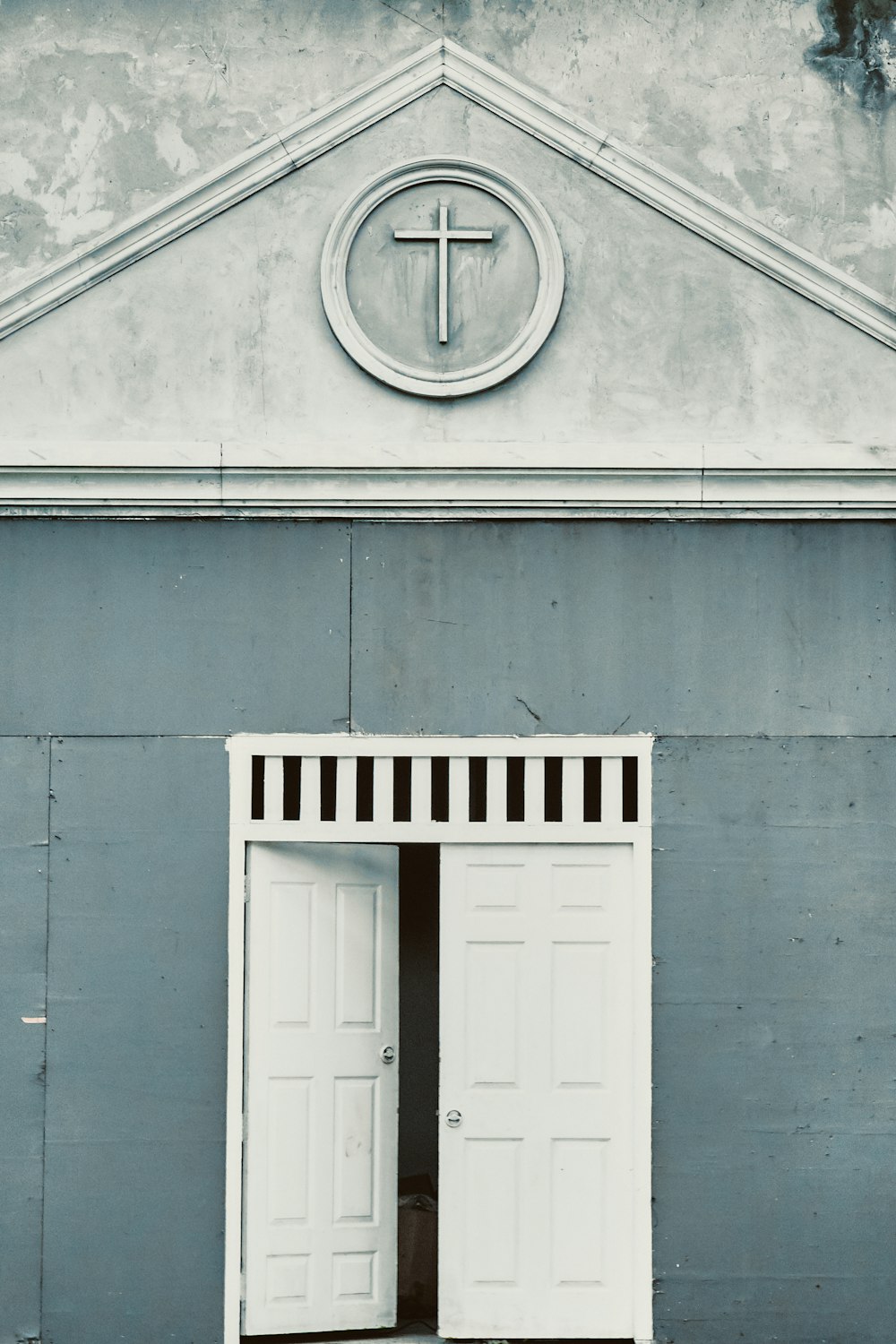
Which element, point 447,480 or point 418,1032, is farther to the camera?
point 418,1032

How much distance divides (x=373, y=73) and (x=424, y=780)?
3558mm

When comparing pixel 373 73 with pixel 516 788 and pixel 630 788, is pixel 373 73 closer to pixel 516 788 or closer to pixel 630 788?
pixel 516 788

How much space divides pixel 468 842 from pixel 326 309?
9.00 ft

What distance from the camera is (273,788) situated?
7.04 m

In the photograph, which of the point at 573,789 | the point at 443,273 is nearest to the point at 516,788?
the point at 573,789

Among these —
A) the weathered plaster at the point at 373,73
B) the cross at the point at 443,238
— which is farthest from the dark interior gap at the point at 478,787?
the weathered plaster at the point at 373,73

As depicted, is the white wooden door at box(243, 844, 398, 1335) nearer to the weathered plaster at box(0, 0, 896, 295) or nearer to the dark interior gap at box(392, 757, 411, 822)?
the dark interior gap at box(392, 757, 411, 822)

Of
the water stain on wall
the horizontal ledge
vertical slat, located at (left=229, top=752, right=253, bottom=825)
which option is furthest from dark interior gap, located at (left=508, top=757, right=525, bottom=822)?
the water stain on wall

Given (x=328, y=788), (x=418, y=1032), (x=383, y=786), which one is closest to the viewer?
(x=383, y=786)

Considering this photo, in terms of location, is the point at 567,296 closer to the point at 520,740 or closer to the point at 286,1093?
the point at 520,740

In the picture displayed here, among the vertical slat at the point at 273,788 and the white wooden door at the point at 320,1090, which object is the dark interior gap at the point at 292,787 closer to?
the vertical slat at the point at 273,788

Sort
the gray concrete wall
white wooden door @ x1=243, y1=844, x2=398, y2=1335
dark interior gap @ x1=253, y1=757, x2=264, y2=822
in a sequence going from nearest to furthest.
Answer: the gray concrete wall, white wooden door @ x1=243, y1=844, x2=398, y2=1335, dark interior gap @ x1=253, y1=757, x2=264, y2=822

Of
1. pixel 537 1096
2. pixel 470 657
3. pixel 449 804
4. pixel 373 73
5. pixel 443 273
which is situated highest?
pixel 373 73

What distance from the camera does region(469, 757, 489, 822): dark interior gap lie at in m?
7.15
